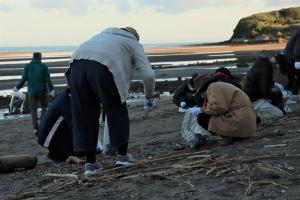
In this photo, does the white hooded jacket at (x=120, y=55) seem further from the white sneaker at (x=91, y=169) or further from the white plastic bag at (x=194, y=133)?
the white plastic bag at (x=194, y=133)

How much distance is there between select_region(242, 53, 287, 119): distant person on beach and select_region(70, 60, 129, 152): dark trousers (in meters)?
4.03

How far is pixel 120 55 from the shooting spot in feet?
18.6

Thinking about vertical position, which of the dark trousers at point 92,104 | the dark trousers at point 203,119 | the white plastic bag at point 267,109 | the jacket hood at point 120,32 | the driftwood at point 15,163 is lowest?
the driftwood at point 15,163

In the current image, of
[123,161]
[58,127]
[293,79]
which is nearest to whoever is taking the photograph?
[123,161]

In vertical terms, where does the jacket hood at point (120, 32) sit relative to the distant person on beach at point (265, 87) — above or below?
above

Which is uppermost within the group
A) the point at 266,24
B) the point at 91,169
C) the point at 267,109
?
the point at 91,169

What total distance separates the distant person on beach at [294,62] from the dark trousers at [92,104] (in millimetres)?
6223

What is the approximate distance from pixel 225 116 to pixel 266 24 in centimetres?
9123

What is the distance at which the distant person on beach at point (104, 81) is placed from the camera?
5562mm

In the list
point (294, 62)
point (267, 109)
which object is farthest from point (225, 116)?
point (294, 62)

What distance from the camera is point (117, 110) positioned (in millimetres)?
5695

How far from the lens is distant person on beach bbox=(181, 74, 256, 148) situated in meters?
6.89

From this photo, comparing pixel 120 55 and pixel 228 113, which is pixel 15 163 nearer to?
pixel 120 55

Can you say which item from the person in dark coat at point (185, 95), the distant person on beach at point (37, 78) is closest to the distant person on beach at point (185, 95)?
the person in dark coat at point (185, 95)
